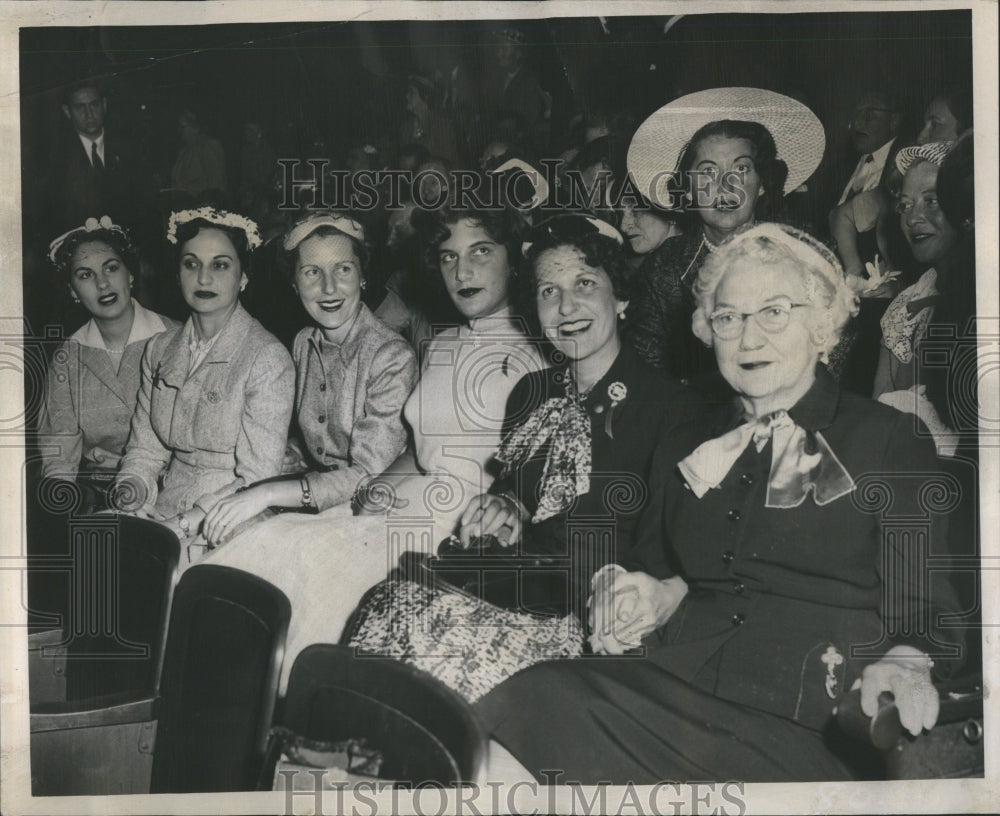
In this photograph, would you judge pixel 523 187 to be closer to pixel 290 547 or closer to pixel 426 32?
pixel 426 32

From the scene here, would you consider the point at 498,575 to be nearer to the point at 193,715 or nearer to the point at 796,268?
the point at 193,715

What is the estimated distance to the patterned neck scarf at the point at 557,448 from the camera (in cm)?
230

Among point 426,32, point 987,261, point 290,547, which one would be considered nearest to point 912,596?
point 987,261

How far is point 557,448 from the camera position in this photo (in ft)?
7.57

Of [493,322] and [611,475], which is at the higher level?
[493,322]

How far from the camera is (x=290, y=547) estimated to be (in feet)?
7.62

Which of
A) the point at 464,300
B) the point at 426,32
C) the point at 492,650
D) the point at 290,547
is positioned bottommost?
the point at 492,650

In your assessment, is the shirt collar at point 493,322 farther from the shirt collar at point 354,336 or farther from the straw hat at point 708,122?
the straw hat at point 708,122

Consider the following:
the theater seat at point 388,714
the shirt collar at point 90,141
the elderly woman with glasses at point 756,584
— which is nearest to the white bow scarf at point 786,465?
the elderly woman with glasses at point 756,584

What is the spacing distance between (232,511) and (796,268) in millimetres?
1601

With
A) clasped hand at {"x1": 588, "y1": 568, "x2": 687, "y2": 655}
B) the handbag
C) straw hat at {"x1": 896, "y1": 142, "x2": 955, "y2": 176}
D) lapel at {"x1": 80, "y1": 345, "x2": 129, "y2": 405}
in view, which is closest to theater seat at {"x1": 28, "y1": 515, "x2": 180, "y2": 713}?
lapel at {"x1": 80, "y1": 345, "x2": 129, "y2": 405}

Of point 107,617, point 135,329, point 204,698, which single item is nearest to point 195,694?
point 204,698

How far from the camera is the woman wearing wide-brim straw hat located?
231cm

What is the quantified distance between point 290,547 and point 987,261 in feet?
6.55
